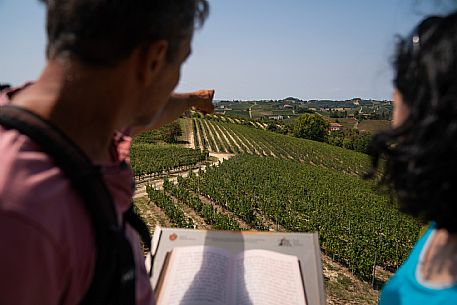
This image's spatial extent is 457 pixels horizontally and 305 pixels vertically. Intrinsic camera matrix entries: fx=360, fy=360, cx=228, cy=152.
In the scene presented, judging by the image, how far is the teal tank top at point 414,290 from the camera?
110 centimetres

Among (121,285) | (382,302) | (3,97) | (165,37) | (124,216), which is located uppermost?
(165,37)

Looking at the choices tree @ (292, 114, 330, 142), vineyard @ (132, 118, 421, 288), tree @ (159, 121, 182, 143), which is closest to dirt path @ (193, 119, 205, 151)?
tree @ (159, 121, 182, 143)

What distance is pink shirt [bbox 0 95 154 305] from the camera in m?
0.76

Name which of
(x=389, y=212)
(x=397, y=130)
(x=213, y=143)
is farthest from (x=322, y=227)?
(x=213, y=143)

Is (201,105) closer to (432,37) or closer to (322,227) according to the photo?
(432,37)

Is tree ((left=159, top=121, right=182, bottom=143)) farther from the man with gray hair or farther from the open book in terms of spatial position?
the man with gray hair

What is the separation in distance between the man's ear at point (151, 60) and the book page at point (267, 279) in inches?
40.2

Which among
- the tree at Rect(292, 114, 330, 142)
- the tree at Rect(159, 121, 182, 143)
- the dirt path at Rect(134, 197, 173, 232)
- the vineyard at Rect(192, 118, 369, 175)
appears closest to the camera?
the dirt path at Rect(134, 197, 173, 232)

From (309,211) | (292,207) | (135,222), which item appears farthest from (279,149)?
(135,222)

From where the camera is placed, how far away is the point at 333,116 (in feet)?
372

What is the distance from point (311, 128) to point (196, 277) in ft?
200

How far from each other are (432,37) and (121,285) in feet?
3.59

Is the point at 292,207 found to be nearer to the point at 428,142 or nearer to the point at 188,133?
the point at 428,142

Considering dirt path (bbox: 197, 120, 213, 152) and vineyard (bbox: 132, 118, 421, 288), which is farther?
dirt path (bbox: 197, 120, 213, 152)
